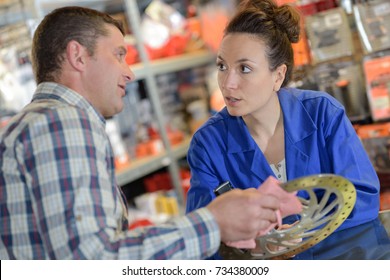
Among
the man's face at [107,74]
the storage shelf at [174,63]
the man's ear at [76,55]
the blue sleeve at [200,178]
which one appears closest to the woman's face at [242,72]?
the blue sleeve at [200,178]

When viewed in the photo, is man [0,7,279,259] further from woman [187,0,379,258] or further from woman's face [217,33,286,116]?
woman's face [217,33,286,116]

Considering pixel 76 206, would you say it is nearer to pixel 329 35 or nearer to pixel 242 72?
pixel 242 72

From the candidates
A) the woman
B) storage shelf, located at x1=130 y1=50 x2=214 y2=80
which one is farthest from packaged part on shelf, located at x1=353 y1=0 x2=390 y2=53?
storage shelf, located at x1=130 y1=50 x2=214 y2=80

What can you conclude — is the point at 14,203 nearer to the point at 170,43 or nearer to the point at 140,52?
the point at 140,52

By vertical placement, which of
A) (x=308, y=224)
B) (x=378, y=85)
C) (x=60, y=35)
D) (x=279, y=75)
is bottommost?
(x=308, y=224)

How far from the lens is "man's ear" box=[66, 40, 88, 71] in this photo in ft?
4.43

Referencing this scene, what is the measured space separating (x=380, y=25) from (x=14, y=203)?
5.70 ft

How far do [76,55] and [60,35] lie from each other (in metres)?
0.07

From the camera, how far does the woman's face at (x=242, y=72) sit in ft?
5.58

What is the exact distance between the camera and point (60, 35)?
1372 millimetres

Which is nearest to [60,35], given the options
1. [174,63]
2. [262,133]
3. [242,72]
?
[242,72]

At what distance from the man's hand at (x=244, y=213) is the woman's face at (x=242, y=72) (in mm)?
570

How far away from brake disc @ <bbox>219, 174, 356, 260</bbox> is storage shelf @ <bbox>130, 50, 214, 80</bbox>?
2411mm
